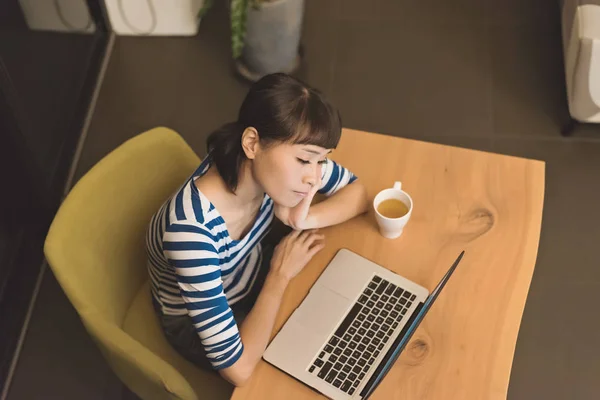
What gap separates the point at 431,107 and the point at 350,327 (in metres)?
1.58

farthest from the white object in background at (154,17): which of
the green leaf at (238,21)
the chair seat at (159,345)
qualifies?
the chair seat at (159,345)

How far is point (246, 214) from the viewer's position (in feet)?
4.85

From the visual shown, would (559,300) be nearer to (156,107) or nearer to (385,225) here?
(385,225)

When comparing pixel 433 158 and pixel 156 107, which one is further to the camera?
pixel 156 107

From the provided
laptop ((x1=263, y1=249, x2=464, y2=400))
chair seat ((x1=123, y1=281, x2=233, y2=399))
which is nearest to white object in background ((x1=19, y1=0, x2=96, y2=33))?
chair seat ((x1=123, y1=281, x2=233, y2=399))

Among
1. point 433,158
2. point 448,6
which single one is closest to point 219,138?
point 433,158

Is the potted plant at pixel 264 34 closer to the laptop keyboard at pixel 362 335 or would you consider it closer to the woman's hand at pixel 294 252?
the woman's hand at pixel 294 252

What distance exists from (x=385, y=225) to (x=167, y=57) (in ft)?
5.82

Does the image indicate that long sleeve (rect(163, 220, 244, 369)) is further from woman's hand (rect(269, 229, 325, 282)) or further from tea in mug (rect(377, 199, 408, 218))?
tea in mug (rect(377, 199, 408, 218))

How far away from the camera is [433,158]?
1.64 metres

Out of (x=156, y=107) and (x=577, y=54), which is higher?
(x=577, y=54)

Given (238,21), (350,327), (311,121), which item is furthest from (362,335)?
(238,21)

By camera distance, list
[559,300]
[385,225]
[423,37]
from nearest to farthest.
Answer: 1. [385,225]
2. [559,300]
3. [423,37]

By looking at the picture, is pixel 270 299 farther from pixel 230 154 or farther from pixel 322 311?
pixel 230 154
